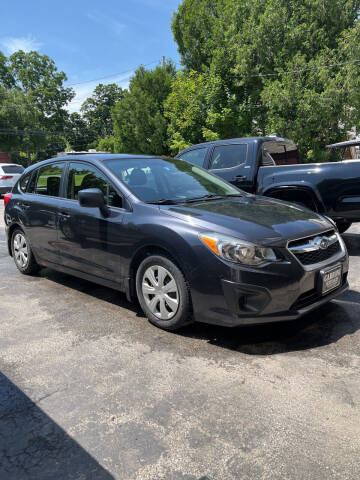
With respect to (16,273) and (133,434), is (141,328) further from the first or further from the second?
(16,273)

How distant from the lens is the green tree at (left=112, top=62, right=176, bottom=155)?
110 feet

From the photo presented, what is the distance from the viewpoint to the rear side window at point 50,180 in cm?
509

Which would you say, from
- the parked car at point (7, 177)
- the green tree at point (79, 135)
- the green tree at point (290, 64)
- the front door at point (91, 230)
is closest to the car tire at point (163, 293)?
the front door at point (91, 230)

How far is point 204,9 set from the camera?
25859mm

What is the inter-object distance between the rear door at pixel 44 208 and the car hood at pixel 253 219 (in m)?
1.74

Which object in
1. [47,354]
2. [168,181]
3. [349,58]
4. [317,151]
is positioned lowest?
[47,354]

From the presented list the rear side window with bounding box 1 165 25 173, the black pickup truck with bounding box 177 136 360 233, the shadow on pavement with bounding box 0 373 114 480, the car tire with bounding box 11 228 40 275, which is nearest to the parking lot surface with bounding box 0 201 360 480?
the shadow on pavement with bounding box 0 373 114 480

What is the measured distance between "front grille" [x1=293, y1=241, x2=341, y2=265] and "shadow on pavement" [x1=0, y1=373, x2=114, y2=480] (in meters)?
2.15

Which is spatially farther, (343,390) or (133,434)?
(343,390)

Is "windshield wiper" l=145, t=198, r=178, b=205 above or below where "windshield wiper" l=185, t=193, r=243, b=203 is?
below

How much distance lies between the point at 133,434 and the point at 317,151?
21.1 metres

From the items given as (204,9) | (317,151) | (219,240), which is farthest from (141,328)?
(204,9)

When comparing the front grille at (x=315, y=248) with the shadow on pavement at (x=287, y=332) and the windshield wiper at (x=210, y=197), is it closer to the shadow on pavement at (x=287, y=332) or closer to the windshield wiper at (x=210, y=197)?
the shadow on pavement at (x=287, y=332)

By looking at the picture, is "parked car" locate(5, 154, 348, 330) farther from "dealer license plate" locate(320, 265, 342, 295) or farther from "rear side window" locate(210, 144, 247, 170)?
"rear side window" locate(210, 144, 247, 170)
